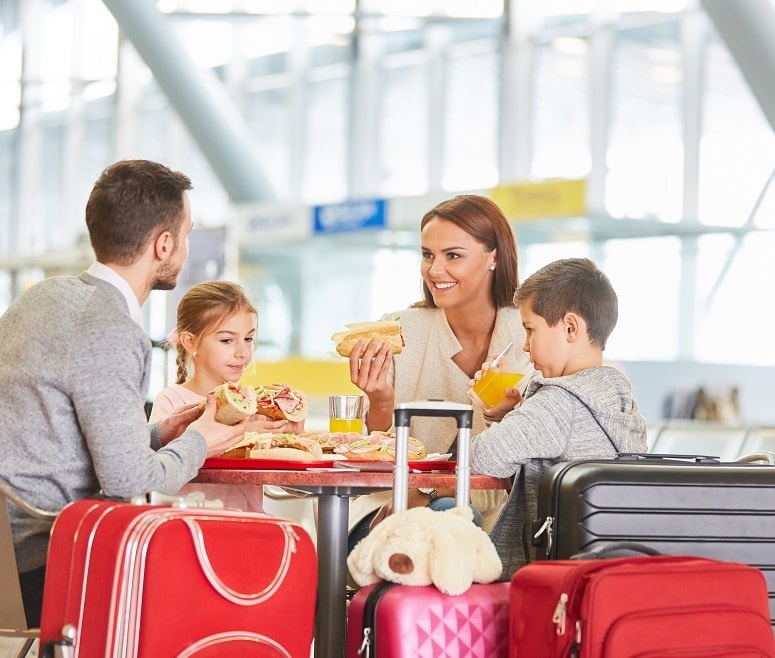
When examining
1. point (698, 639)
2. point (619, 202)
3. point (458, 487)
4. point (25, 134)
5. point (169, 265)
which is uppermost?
point (25, 134)

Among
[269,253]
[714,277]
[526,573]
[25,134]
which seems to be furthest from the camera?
[25,134]

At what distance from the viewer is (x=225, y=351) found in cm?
372

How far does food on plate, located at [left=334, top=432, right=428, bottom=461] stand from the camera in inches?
116

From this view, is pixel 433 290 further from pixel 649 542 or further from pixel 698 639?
pixel 698 639

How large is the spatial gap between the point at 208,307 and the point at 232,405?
97 cm

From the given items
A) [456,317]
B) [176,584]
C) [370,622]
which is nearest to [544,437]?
[370,622]

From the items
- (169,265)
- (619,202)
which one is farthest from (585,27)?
(169,265)

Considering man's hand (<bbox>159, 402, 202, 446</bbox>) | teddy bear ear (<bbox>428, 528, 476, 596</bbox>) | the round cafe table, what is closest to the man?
the round cafe table

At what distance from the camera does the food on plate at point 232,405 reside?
2.79 m

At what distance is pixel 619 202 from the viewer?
11922 mm

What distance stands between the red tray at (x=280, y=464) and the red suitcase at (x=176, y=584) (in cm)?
36

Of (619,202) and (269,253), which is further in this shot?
(269,253)

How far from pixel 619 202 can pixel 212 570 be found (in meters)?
10.1

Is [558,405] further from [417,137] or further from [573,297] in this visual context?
[417,137]
